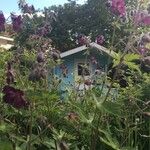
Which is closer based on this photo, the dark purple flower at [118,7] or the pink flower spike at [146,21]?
the pink flower spike at [146,21]

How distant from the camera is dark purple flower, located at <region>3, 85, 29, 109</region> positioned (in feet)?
8.88

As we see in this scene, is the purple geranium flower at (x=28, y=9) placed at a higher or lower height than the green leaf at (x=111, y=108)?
higher

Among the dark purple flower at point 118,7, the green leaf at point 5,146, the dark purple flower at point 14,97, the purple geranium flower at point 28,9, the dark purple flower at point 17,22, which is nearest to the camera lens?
the green leaf at point 5,146

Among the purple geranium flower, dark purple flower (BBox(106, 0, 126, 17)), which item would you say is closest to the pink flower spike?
dark purple flower (BBox(106, 0, 126, 17))

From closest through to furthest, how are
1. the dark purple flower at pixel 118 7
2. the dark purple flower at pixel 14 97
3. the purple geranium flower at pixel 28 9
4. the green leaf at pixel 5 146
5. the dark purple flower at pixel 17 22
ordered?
the green leaf at pixel 5 146 < the dark purple flower at pixel 14 97 < the dark purple flower at pixel 118 7 < the dark purple flower at pixel 17 22 < the purple geranium flower at pixel 28 9

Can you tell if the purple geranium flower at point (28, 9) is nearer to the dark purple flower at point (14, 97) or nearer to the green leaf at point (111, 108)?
the dark purple flower at point (14, 97)

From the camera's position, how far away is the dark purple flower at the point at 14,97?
8.88 feet

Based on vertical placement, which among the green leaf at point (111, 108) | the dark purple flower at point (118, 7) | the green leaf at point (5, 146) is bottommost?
the green leaf at point (5, 146)

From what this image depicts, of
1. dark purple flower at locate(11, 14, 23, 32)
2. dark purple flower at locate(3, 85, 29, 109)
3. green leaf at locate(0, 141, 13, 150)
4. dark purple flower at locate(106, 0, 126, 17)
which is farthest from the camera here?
dark purple flower at locate(11, 14, 23, 32)

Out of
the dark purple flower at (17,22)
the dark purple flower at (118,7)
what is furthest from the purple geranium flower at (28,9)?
the dark purple flower at (118,7)

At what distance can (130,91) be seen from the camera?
146 inches

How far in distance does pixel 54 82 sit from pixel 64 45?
135 ft

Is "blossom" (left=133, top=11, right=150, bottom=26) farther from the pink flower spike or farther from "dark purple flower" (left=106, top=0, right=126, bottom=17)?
"dark purple flower" (left=106, top=0, right=126, bottom=17)

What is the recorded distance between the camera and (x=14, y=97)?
270cm
